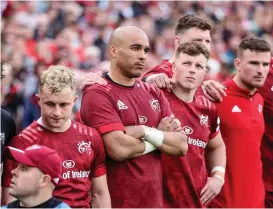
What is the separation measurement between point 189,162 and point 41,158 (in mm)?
1957

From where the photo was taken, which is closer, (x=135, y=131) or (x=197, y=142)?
(x=135, y=131)

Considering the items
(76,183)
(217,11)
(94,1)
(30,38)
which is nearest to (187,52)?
(76,183)

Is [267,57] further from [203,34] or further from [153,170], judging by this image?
[153,170]

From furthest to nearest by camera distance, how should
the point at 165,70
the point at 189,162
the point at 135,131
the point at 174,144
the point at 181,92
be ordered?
the point at 165,70 → the point at 181,92 → the point at 189,162 → the point at 174,144 → the point at 135,131

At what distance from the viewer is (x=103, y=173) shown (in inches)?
283

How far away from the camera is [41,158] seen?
247 inches

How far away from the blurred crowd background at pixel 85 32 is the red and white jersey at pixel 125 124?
3.27 meters

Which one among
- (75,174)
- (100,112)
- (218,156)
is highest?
(100,112)

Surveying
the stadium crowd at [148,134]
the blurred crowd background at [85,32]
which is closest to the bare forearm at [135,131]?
the stadium crowd at [148,134]

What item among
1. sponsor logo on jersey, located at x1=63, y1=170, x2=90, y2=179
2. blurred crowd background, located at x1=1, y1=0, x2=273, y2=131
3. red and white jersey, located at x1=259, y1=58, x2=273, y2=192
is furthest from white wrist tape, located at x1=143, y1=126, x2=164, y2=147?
blurred crowd background, located at x1=1, y1=0, x2=273, y2=131

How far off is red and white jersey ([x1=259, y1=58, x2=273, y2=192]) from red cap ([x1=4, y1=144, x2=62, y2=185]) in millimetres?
3247

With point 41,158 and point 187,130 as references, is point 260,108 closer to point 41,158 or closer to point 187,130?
point 187,130

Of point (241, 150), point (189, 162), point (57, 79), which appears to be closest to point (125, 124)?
point (57, 79)

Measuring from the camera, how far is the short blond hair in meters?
6.91
